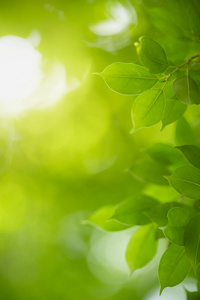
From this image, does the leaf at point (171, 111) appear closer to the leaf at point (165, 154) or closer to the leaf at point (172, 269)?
the leaf at point (165, 154)

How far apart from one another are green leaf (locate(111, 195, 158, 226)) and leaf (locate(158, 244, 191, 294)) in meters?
0.15

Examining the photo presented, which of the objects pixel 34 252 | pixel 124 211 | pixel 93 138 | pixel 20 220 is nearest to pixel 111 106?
pixel 93 138

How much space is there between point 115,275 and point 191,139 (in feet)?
6.71

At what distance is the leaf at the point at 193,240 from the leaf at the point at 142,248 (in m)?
0.26

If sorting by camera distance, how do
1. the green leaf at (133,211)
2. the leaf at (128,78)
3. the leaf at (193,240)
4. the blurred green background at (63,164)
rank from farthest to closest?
the blurred green background at (63,164) < the green leaf at (133,211) < the leaf at (128,78) < the leaf at (193,240)

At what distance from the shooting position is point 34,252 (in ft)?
9.34

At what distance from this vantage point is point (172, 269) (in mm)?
837

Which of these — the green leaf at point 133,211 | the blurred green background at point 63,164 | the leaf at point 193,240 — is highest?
the leaf at point 193,240

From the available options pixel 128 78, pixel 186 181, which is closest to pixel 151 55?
pixel 128 78

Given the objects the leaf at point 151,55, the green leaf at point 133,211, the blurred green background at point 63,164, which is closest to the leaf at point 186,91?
the leaf at point 151,55

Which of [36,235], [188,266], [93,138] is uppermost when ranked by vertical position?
[188,266]

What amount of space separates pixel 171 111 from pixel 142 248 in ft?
1.41

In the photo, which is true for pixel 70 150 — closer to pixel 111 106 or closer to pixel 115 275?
pixel 111 106

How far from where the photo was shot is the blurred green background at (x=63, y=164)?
2.41m
